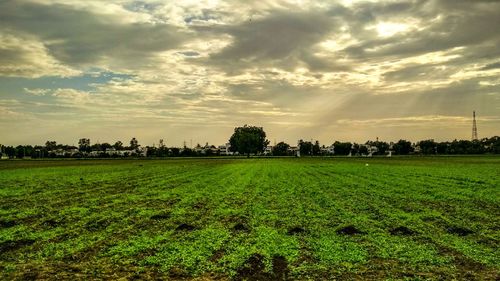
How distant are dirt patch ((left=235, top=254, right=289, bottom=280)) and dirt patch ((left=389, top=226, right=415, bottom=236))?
17.8 ft

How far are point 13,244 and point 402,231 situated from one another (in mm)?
13111

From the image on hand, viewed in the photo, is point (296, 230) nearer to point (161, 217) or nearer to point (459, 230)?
point (459, 230)

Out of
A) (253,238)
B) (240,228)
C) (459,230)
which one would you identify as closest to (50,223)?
(240,228)

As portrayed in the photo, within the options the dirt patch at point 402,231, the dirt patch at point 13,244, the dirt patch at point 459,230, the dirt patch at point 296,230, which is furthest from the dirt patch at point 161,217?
the dirt patch at point 459,230

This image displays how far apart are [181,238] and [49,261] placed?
13.7 feet

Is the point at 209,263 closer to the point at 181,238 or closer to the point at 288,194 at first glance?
the point at 181,238

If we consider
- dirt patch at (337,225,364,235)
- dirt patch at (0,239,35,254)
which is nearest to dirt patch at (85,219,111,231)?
dirt patch at (0,239,35,254)

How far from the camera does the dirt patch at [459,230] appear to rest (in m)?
15.5

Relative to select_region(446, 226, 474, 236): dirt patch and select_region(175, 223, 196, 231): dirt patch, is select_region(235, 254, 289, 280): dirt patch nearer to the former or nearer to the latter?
select_region(175, 223, 196, 231): dirt patch

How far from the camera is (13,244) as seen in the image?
45.8 feet

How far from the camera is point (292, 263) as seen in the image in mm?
11539

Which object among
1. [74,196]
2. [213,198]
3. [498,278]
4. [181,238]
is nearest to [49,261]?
[181,238]

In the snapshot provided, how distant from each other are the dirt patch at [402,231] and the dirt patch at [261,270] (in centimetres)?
543

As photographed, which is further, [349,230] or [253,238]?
[349,230]
